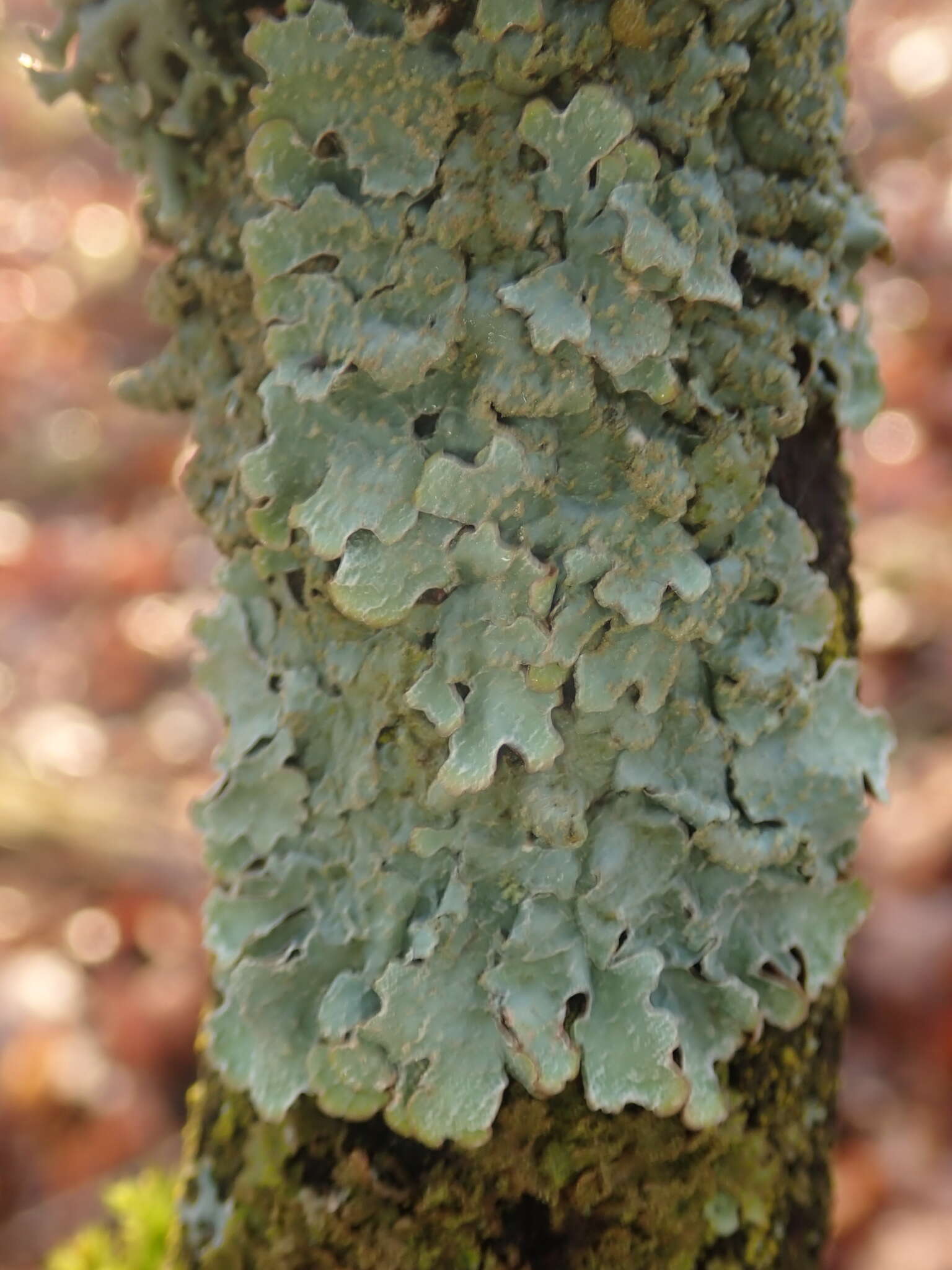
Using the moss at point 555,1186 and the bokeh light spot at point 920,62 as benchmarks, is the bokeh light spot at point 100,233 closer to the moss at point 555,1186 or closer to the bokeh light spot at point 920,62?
the bokeh light spot at point 920,62

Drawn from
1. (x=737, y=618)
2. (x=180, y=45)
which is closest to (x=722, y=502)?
(x=737, y=618)

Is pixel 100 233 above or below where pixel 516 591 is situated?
above

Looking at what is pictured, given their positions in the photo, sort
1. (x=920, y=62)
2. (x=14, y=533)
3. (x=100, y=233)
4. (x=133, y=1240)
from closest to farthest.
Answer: (x=133, y=1240)
(x=14, y=533)
(x=920, y=62)
(x=100, y=233)

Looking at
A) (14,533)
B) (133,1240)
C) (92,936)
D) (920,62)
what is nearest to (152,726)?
(92,936)

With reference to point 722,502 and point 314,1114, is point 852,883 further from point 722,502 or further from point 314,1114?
point 314,1114

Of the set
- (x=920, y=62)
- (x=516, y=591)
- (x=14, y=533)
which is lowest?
(x=516, y=591)

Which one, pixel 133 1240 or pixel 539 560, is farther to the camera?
pixel 133 1240

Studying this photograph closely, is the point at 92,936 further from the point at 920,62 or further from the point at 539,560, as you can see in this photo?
the point at 920,62
